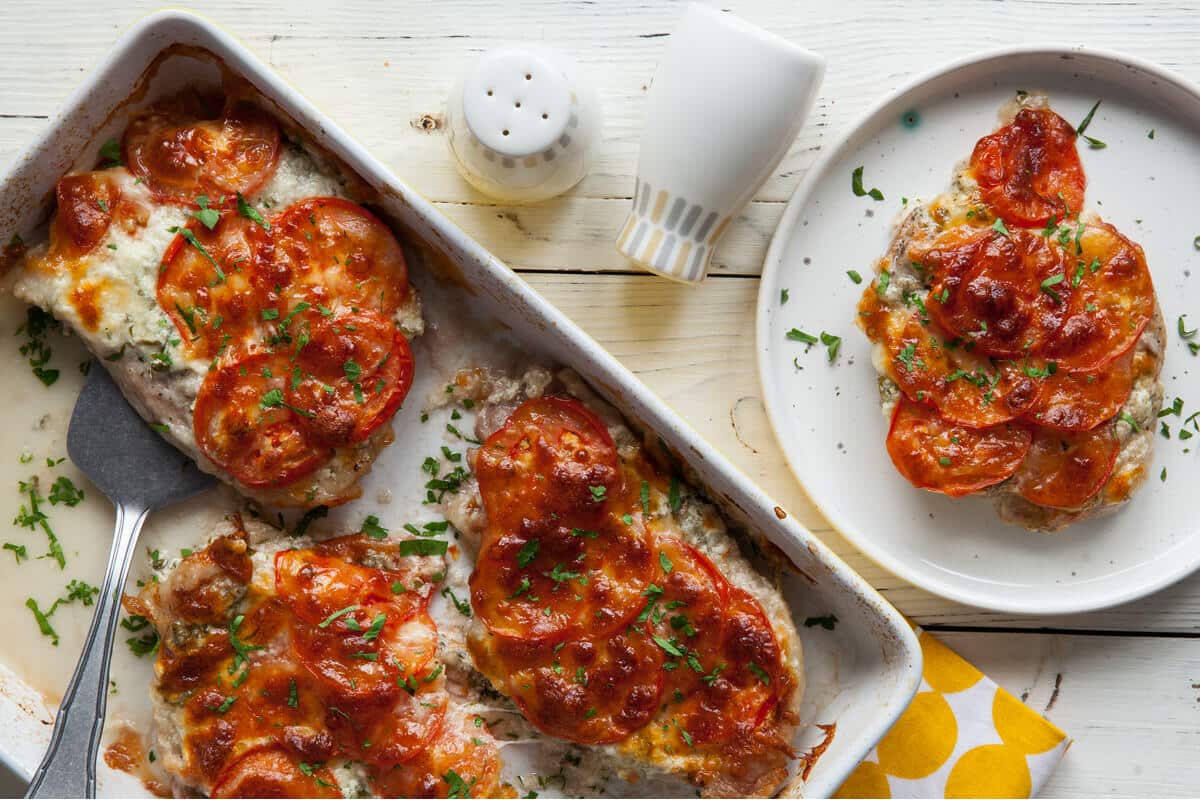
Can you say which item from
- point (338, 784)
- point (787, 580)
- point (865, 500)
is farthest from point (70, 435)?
point (865, 500)

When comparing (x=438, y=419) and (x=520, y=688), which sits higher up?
(x=438, y=419)

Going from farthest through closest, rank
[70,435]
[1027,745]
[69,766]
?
[1027,745]
[70,435]
[69,766]

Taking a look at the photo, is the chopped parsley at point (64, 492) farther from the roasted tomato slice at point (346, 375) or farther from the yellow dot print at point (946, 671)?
the yellow dot print at point (946, 671)

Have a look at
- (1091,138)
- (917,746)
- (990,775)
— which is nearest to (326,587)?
(917,746)

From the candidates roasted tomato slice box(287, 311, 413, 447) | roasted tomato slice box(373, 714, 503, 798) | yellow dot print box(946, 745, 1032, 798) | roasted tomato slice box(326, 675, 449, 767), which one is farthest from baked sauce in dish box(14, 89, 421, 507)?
yellow dot print box(946, 745, 1032, 798)

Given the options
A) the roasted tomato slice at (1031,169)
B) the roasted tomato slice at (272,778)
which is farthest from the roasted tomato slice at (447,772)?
the roasted tomato slice at (1031,169)

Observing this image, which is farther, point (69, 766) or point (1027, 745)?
point (1027, 745)

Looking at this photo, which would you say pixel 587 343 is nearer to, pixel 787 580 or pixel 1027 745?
pixel 787 580

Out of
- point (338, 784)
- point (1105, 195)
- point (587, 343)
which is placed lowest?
point (338, 784)
